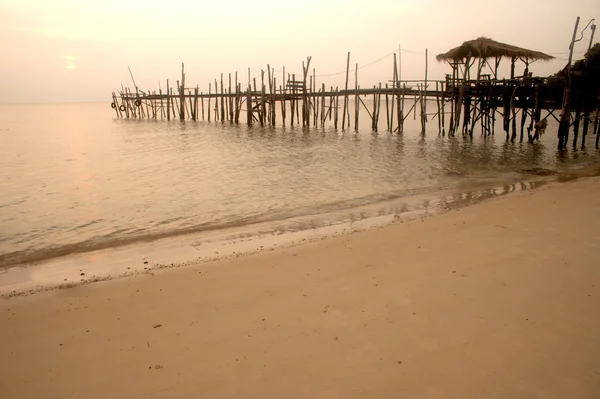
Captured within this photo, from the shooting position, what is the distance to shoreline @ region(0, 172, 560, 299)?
5008mm

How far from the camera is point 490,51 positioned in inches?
752

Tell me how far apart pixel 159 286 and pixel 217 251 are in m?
1.55

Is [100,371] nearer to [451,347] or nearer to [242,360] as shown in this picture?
[242,360]

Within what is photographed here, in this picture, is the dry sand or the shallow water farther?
the shallow water

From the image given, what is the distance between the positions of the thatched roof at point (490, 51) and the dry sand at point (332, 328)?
16.3m

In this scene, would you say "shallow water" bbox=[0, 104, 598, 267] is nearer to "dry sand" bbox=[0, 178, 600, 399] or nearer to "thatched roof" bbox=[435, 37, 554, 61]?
"dry sand" bbox=[0, 178, 600, 399]

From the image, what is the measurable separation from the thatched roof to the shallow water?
393 cm

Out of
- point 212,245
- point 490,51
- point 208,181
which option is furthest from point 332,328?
point 490,51

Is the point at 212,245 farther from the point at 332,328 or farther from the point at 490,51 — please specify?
the point at 490,51

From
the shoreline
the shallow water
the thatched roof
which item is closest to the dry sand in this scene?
the shoreline

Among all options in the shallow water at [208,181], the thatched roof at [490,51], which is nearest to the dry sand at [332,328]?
the shallow water at [208,181]

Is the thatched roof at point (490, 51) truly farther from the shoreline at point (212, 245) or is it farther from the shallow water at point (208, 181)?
the shoreline at point (212, 245)

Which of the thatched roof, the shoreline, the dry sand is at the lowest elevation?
the shoreline

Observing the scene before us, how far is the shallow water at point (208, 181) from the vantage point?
730cm
